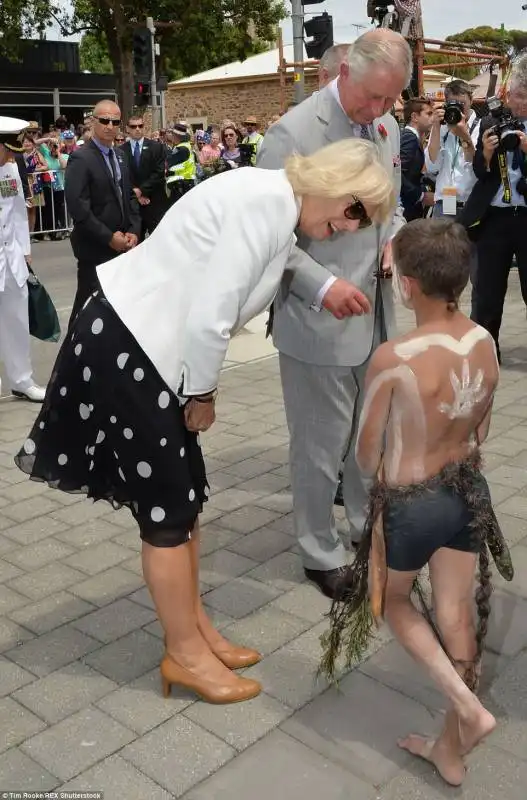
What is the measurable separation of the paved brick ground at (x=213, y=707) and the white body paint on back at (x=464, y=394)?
101 cm

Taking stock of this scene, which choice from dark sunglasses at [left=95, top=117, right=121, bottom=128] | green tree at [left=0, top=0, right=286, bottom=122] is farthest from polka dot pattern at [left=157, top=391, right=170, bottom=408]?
green tree at [left=0, top=0, right=286, bottom=122]

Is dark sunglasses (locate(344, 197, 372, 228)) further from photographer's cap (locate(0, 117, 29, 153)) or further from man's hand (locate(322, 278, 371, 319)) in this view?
photographer's cap (locate(0, 117, 29, 153))

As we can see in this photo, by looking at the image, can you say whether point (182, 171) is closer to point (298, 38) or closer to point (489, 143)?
point (298, 38)

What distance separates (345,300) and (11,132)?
364 centimetres

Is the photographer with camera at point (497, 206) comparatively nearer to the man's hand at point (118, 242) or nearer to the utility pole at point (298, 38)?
the man's hand at point (118, 242)

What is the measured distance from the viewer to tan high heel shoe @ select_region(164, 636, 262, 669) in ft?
9.72

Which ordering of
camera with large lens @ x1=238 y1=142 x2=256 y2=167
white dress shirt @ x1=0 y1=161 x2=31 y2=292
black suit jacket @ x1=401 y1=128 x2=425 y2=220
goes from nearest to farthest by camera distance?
white dress shirt @ x1=0 y1=161 x2=31 y2=292 < black suit jacket @ x1=401 y1=128 x2=425 y2=220 < camera with large lens @ x1=238 y1=142 x2=256 y2=167

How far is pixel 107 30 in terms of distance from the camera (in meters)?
32.0

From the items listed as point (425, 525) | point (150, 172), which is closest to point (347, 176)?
point (425, 525)

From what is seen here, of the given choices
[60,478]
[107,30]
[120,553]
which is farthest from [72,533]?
[107,30]

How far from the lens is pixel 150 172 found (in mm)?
11750

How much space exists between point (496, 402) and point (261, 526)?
243cm

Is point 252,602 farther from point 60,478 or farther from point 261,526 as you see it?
point 60,478

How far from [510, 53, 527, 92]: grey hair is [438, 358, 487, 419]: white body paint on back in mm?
4129
